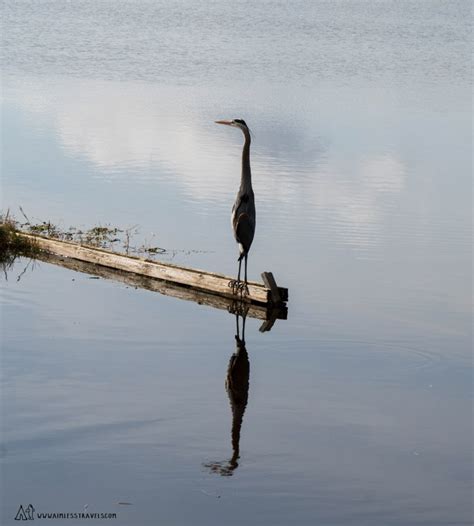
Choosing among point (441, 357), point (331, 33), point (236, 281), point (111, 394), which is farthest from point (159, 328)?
point (331, 33)

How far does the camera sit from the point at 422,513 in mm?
9094

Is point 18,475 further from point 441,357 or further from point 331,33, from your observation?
point 331,33

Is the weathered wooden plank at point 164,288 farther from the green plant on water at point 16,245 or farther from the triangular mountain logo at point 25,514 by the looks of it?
the triangular mountain logo at point 25,514

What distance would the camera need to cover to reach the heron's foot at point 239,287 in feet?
47.7

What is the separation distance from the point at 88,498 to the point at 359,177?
1698 centimetres

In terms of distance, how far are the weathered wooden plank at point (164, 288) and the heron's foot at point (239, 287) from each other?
17 cm

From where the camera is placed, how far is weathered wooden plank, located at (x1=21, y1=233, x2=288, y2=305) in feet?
47.8

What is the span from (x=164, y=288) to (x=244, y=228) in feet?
4.53

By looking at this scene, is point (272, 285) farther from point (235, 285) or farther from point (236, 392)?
point (236, 392)

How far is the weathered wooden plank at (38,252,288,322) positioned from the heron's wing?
0.82 m

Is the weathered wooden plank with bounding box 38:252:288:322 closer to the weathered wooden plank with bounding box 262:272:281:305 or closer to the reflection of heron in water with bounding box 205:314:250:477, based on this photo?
the weathered wooden plank with bounding box 262:272:281:305

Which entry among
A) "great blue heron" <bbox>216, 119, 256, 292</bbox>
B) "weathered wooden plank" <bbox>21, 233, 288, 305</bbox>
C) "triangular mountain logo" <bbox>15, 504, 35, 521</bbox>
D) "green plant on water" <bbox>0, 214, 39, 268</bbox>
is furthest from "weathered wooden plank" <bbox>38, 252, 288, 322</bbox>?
"triangular mountain logo" <bbox>15, 504, 35, 521</bbox>

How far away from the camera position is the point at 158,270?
15.3 m

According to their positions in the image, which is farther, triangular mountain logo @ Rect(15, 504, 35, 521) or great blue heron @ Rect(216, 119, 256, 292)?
great blue heron @ Rect(216, 119, 256, 292)
